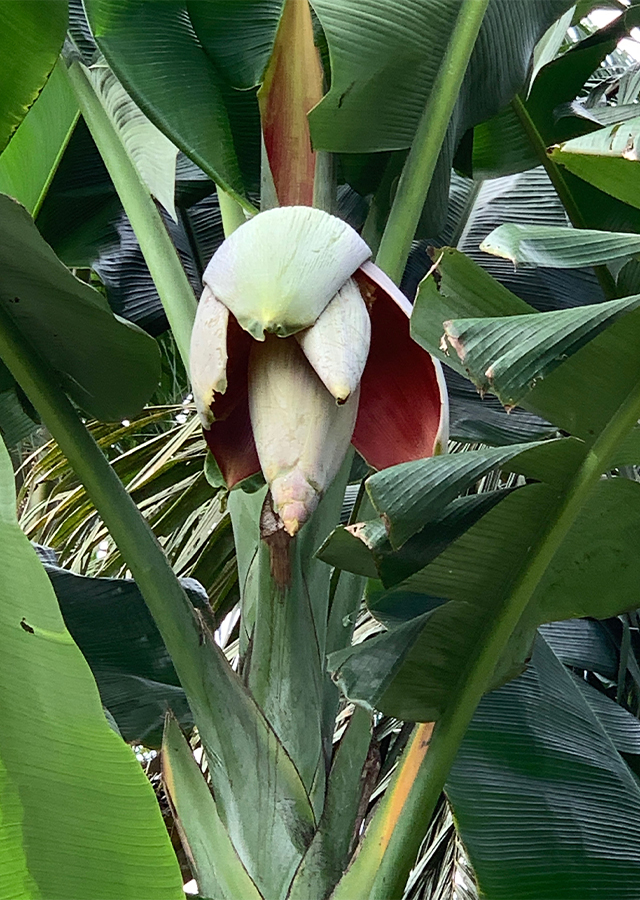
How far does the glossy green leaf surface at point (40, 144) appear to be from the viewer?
0.92 meters

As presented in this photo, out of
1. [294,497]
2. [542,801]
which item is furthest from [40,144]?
[542,801]

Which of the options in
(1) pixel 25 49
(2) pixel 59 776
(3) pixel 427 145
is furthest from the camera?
(3) pixel 427 145

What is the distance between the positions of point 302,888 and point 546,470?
333mm

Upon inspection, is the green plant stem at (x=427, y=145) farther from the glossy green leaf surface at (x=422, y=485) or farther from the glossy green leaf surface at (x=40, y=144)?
the glossy green leaf surface at (x=40, y=144)

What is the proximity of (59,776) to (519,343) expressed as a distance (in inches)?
13.2

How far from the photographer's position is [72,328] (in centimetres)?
73

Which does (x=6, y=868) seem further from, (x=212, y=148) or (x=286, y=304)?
(x=212, y=148)

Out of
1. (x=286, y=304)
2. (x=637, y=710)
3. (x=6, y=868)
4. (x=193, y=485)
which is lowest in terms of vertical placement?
(x=637, y=710)

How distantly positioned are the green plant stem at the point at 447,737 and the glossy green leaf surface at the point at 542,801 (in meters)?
0.23

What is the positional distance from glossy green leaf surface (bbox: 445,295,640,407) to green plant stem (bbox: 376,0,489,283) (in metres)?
0.25

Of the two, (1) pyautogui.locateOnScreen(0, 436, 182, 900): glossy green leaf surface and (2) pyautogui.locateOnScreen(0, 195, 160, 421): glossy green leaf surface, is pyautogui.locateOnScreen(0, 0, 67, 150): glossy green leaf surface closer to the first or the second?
(2) pyautogui.locateOnScreen(0, 195, 160, 421): glossy green leaf surface

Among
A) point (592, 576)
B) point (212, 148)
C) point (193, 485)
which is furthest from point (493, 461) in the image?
point (193, 485)

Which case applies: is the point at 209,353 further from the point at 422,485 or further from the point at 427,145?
the point at 427,145

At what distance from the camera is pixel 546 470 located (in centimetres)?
61
